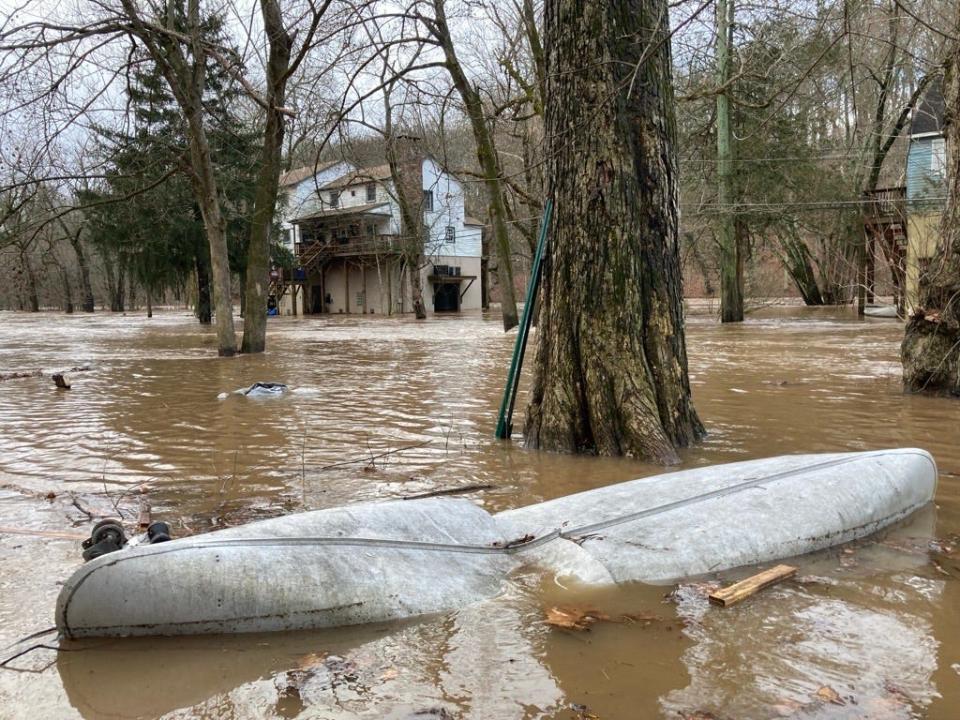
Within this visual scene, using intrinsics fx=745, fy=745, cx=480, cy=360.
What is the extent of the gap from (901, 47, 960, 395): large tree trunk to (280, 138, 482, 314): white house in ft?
101

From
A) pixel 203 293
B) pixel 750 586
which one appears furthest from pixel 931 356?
pixel 203 293

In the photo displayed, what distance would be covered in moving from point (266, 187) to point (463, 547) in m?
14.0

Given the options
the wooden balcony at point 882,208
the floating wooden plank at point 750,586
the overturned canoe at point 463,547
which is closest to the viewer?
the overturned canoe at point 463,547

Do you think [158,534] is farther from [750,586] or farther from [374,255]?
[374,255]

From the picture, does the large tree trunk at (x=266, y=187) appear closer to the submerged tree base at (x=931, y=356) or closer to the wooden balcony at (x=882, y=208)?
the submerged tree base at (x=931, y=356)

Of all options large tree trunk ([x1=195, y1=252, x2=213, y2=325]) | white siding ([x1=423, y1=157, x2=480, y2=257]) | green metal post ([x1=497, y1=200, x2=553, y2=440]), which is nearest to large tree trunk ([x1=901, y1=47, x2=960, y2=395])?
green metal post ([x1=497, y1=200, x2=553, y2=440])

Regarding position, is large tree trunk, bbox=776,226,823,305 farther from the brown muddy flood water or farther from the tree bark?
the brown muddy flood water

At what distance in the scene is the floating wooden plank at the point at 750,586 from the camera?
109 inches

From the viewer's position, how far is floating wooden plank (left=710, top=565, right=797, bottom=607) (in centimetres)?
277

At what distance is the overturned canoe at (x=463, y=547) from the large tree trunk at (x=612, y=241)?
4.51ft

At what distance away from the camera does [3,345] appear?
19.5 m

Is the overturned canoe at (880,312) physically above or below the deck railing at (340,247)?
below

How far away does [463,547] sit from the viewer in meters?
3.04

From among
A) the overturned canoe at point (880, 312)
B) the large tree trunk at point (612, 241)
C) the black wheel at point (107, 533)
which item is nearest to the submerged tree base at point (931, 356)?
the large tree trunk at point (612, 241)
